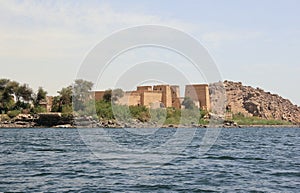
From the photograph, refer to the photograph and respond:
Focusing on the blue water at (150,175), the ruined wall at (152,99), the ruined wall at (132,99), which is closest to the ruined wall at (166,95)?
the ruined wall at (152,99)

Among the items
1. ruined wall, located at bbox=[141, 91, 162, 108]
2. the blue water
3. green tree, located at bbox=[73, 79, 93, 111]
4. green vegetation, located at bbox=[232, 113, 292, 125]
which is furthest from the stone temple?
the blue water

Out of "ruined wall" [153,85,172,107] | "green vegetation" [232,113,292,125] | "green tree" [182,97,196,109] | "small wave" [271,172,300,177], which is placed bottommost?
"small wave" [271,172,300,177]

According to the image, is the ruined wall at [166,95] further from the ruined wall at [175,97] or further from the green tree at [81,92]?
the green tree at [81,92]

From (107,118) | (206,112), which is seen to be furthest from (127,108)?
(206,112)

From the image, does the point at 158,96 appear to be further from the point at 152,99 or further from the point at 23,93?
the point at 23,93

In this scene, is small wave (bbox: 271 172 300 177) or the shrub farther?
the shrub

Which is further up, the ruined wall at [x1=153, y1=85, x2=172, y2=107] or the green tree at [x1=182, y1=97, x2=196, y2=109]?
the ruined wall at [x1=153, y1=85, x2=172, y2=107]

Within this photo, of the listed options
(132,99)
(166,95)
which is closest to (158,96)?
(166,95)

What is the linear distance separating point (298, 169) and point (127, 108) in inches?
3946

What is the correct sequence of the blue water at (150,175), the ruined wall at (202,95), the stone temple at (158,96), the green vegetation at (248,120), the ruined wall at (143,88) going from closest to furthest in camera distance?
the blue water at (150,175) < the stone temple at (158,96) < the ruined wall at (143,88) < the ruined wall at (202,95) < the green vegetation at (248,120)

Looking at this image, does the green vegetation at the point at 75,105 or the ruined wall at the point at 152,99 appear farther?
the ruined wall at the point at 152,99

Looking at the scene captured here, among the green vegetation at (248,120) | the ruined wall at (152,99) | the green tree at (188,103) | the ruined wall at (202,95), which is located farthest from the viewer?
the green vegetation at (248,120)

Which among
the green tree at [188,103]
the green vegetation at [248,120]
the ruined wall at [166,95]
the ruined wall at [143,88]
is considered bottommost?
the green vegetation at [248,120]

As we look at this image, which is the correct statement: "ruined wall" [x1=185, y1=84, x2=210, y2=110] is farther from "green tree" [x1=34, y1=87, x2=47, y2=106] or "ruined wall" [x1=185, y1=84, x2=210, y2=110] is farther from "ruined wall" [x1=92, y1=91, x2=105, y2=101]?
"green tree" [x1=34, y1=87, x2=47, y2=106]
